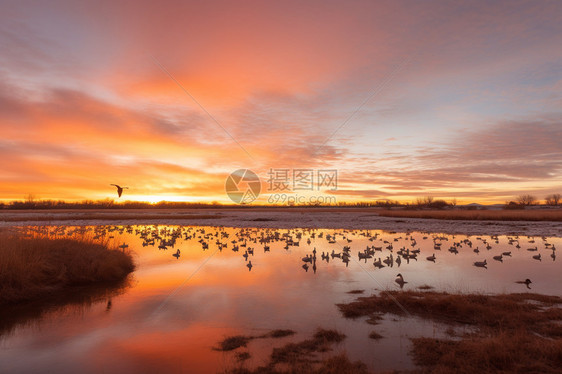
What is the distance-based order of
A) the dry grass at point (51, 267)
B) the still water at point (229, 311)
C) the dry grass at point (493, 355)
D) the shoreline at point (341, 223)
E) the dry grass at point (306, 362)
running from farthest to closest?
the shoreline at point (341, 223) < the dry grass at point (51, 267) < the still water at point (229, 311) < the dry grass at point (306, 362) < the dry grass at point (493, 355)

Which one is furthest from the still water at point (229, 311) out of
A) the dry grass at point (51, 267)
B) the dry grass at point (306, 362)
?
the dry grass at point (51, 267)

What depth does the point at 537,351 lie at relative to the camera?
6.96 metres

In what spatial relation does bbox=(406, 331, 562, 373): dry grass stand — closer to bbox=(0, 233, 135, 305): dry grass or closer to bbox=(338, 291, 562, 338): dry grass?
bbox=(338, 291, 562, 338): dry grass

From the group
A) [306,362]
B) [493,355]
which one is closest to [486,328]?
[493,355]

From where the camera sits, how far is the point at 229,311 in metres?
11.0

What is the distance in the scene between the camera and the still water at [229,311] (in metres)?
7.56

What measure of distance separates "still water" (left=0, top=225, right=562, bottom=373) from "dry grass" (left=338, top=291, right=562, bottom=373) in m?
0.63

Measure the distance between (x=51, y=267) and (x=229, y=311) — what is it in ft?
30.9

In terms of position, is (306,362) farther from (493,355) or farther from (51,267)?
(51,267)

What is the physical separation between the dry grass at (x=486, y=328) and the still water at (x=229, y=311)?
Answer: 2.05 feet

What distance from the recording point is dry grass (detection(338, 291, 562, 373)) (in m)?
6.65

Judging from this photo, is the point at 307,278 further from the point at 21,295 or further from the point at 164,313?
the point at 21,295

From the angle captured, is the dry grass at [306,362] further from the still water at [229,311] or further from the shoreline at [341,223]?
the shoreline at [341,223]

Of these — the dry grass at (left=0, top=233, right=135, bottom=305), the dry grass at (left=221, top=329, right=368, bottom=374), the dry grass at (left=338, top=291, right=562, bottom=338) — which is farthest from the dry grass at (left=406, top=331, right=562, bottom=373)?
the dry grass at (left=0, top=233, right=135, bottom=305)
